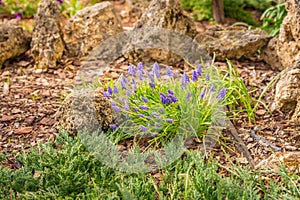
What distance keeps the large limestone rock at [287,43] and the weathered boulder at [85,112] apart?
1807mm

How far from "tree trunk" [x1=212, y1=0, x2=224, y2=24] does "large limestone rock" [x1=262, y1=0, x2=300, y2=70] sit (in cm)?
114

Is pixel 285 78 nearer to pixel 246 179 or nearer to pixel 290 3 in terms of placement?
pixel 290 3

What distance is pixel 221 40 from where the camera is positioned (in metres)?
5.00

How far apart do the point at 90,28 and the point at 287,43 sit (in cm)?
→ 202

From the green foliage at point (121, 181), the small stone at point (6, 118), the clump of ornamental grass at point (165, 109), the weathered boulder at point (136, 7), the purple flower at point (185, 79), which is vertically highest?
the weathered boulder at point (136, 7)

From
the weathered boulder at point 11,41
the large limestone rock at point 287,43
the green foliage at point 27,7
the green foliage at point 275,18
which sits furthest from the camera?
the green foliage at point 27,7

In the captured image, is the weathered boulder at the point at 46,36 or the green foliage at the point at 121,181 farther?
the weathered boulder at the point at 46,36

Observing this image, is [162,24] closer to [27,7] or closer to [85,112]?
[85,112]

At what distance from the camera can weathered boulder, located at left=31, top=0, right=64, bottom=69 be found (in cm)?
501

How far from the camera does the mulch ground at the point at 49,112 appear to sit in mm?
3773

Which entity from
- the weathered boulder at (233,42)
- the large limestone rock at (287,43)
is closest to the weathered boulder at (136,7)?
the weathered boulder at (233,42)

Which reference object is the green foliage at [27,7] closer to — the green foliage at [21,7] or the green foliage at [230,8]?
the green foliage at [21,7]

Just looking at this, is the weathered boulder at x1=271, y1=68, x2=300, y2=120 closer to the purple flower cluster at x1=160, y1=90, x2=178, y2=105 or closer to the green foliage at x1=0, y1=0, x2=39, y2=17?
the purple flower cluster at x1=160, y1=90, x2=178, y2=105

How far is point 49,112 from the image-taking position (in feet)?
13.8
